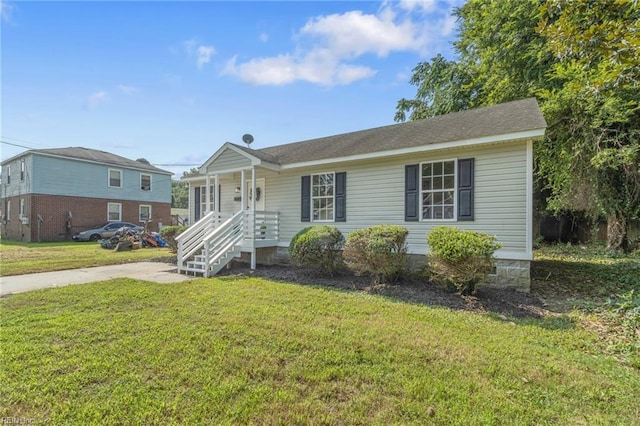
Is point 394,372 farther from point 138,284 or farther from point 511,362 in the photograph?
point 138,284

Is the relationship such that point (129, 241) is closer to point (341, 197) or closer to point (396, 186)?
point (341, 197)

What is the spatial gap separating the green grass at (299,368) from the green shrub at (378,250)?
1.69 meters

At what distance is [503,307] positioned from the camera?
5473 mm

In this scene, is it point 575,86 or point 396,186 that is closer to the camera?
point 575,86

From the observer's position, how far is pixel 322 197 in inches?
376

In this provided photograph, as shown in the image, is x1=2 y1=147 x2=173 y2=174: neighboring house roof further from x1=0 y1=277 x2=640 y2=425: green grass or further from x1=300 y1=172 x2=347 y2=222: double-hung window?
x1=0 y1=277 x2=640 y2=425: green grass

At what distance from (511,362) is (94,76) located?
1231cm

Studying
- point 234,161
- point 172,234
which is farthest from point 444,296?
point 172,234

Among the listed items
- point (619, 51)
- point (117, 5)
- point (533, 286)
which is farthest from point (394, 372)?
point (117, 5)

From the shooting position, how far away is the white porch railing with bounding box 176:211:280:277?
8.58 m

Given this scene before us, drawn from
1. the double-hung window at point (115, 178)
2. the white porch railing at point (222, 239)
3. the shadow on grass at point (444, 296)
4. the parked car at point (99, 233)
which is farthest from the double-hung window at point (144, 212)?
the shadow on grass at point (444, 296)

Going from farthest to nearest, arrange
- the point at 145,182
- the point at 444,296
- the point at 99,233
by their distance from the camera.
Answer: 1. the point at 145,182
2. the point at 99,233
3. the point at 444,296

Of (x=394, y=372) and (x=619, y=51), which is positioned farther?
(x=619, y=51)

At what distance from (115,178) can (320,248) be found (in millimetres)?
22123
